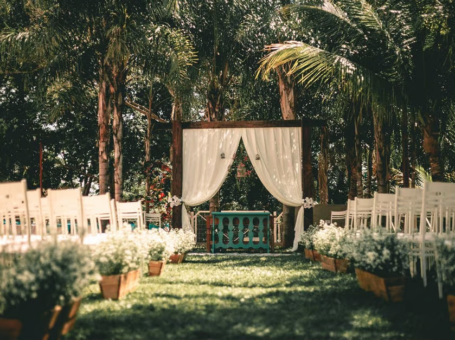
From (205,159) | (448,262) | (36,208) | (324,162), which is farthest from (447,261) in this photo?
(324,162)

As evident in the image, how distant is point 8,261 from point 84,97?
23.7ft

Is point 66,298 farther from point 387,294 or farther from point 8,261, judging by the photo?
point 387,294

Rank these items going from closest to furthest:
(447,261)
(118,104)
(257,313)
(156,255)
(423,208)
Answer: (447,261), (257,313), (423,208), (156,255), (118,104)

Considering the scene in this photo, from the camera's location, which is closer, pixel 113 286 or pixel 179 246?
pixel 113 286

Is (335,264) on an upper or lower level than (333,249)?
lower

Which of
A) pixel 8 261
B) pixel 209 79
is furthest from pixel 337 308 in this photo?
pixel 209 79

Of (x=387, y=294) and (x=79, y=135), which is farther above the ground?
(x=79, y=135)

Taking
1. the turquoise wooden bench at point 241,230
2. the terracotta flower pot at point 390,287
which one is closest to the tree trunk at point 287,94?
the turquoise wooden bench at point 241,230

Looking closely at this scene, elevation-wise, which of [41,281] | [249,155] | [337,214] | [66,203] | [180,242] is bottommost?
[337,214]

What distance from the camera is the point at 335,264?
635 cm

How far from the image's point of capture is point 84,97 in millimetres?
10734

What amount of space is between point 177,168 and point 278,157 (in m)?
2.23

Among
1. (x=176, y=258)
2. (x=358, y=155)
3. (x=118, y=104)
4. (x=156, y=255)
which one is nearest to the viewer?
(x=156, y=255)

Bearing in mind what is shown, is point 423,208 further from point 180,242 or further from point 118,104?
point 118,104
